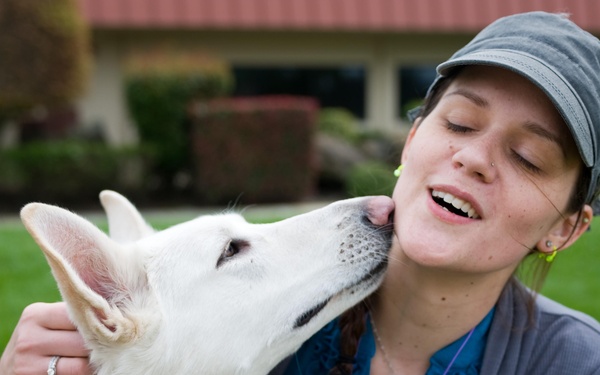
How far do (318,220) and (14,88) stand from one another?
8.72 m

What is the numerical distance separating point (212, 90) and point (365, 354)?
910 centimetres

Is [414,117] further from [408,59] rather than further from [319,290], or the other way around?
[408,59]

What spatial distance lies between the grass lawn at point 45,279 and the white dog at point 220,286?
2419 millimetres

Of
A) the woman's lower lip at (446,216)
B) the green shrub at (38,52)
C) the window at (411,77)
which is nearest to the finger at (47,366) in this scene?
the woman's lower lip at (446,216)

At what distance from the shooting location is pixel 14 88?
1007cm

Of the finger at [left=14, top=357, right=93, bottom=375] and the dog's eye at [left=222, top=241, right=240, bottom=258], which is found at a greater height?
the dog's eye at [left=222, top=241, right=240, bottom=258]

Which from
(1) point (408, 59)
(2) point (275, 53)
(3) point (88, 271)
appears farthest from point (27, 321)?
(1) point (408, 59)

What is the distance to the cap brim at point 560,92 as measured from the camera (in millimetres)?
1934

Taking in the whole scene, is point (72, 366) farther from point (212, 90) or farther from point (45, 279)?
point (212, 90)

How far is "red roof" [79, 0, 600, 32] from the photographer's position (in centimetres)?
1314

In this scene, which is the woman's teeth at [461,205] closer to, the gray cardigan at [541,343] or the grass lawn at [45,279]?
the gray cardigan at [541,343]

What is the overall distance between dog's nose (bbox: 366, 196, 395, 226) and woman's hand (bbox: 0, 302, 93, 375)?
99 centimetres

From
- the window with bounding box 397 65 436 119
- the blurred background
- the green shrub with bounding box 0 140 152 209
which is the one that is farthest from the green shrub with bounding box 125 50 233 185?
the window with bounding box 397 65 436 119

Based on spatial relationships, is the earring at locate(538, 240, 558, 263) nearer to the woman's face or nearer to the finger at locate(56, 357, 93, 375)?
the woman's face
